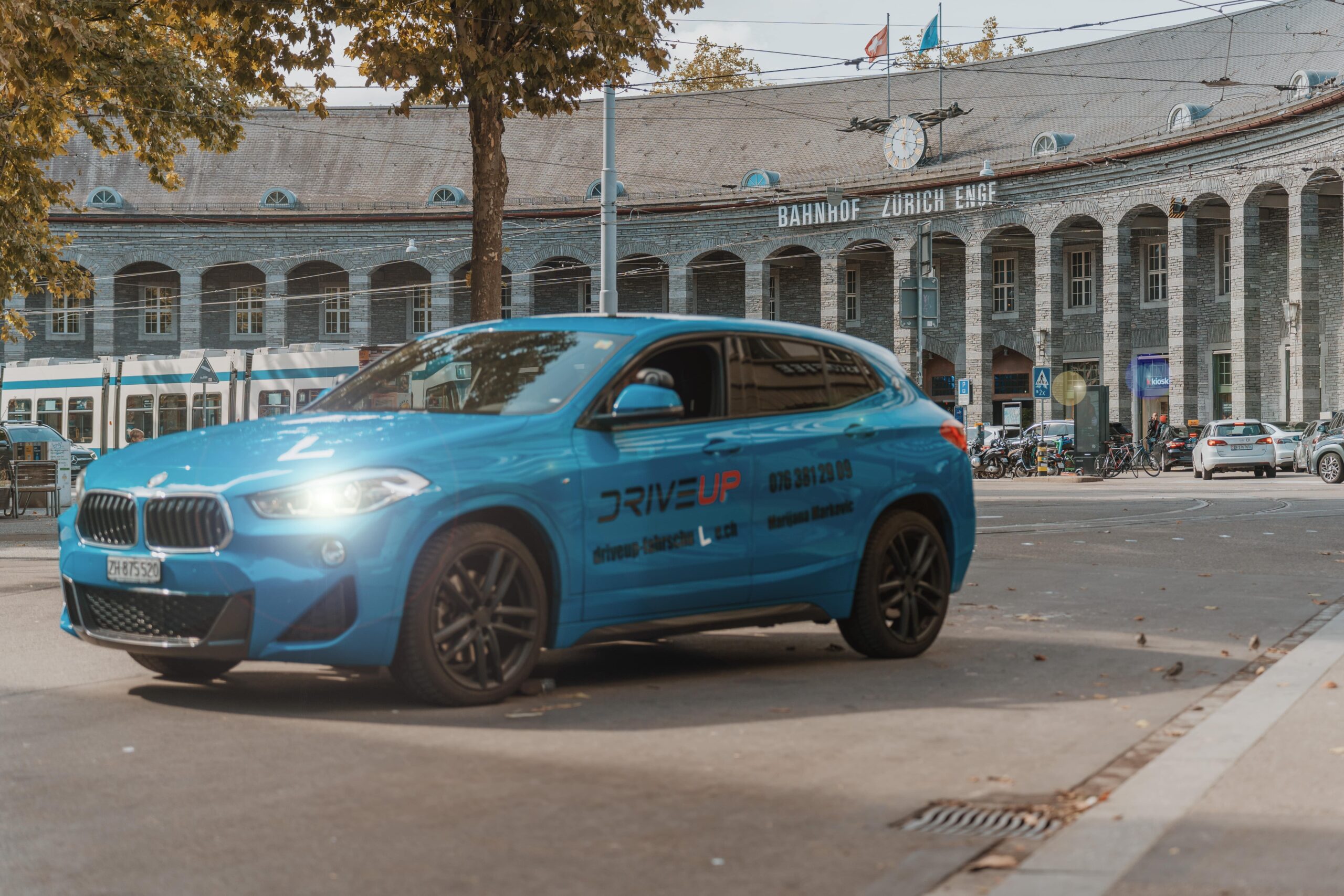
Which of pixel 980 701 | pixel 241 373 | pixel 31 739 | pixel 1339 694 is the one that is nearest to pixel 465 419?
pixel 31 739

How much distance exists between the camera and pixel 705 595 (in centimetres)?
739

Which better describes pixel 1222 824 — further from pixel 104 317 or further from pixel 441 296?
pixel 104 317

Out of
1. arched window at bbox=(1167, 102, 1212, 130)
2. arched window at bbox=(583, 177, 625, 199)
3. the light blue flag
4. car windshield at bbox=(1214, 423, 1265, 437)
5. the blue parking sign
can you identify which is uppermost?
the light blue flag

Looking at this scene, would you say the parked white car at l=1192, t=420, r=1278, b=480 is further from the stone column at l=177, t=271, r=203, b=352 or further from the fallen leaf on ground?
the stone column at l=177, t=271, r=203, b=352

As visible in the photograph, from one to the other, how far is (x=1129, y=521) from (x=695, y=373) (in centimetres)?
1400

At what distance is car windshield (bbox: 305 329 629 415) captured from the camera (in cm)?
717

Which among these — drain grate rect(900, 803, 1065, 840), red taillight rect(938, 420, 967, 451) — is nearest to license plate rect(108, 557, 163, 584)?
drain grate rect(900, 803, 1065, 840)

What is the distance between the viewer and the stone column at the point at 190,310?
2677 inches

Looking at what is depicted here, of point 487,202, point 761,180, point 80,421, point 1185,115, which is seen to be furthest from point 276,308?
point 487,202

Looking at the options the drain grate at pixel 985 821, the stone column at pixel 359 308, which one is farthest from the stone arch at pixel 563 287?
the drain grate at pixel 985 821

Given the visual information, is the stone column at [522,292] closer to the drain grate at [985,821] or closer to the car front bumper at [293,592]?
the car front bumper at [293,592]

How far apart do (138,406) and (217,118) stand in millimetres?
23133

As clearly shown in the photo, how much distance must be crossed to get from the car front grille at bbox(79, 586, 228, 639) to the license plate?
55mm

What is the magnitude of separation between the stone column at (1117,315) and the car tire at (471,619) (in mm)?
52897
